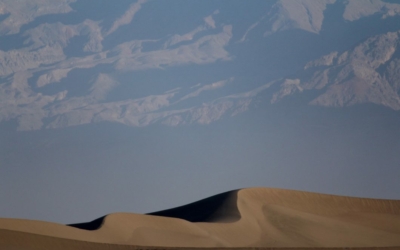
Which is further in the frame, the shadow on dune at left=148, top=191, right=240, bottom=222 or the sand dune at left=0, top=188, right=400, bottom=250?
the shadow on dune at left=148, top=191, right=240, bottom=222

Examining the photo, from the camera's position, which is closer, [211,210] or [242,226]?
[242,226]

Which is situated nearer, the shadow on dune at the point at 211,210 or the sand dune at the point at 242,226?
the sand dune at the point at 242,226

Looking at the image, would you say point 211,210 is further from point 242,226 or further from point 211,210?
point 242,226

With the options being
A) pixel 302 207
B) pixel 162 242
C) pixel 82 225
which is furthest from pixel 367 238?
pixel 82 225

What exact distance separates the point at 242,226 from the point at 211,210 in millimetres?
3942

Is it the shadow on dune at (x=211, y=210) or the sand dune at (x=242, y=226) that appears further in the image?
the shadow on dune at (x=211, y=210)

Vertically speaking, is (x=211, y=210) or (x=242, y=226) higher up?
(x=211, y=210)

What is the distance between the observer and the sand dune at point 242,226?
3138 cm

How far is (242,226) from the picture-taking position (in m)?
39.3

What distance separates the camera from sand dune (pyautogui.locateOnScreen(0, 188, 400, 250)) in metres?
31.4

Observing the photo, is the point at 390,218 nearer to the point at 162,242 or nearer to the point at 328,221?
the point at 328,221

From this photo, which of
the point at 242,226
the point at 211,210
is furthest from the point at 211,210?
the point at 242,226

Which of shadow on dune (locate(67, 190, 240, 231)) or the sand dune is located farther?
shadow on dune (locate(67, 190, 240, 231))

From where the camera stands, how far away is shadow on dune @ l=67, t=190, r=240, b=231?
41125 millimetres
